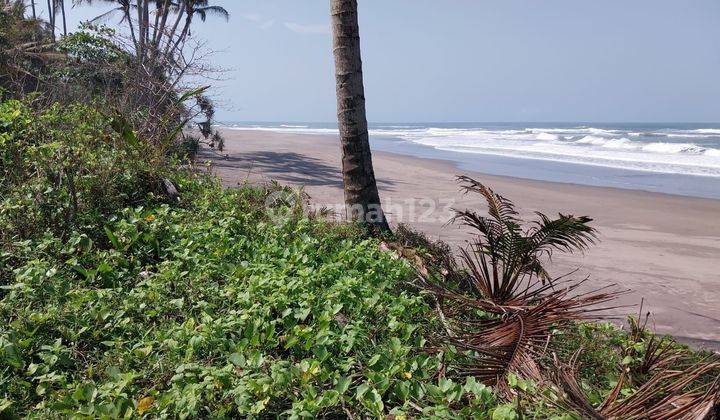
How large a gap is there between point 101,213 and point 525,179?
1464cm

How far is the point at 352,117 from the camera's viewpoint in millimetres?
4965

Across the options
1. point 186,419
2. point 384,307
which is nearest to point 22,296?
point 186,419

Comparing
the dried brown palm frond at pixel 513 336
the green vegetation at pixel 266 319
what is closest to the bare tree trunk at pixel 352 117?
the green vegetation at pixel 266 319

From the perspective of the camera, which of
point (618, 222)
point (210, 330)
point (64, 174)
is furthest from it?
point (618, 222)

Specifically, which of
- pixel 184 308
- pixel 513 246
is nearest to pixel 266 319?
pixel 184 308

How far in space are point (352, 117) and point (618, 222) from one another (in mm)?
7579

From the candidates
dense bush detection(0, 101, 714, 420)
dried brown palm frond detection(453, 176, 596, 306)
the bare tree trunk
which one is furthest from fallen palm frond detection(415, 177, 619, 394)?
the bare tree trunk

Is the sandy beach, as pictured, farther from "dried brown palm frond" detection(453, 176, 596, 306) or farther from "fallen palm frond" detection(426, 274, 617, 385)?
"fallen palm frond" detection(426, 274, 617, 385)

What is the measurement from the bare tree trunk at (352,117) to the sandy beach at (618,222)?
0.87 meters

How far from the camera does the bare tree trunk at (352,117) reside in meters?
4.79

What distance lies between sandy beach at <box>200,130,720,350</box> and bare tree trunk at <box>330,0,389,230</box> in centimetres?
87

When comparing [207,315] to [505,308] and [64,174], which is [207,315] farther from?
[64,174]

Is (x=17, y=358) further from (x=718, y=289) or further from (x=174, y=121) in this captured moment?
(x=718, y=289)

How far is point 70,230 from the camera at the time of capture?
4.02 metres
